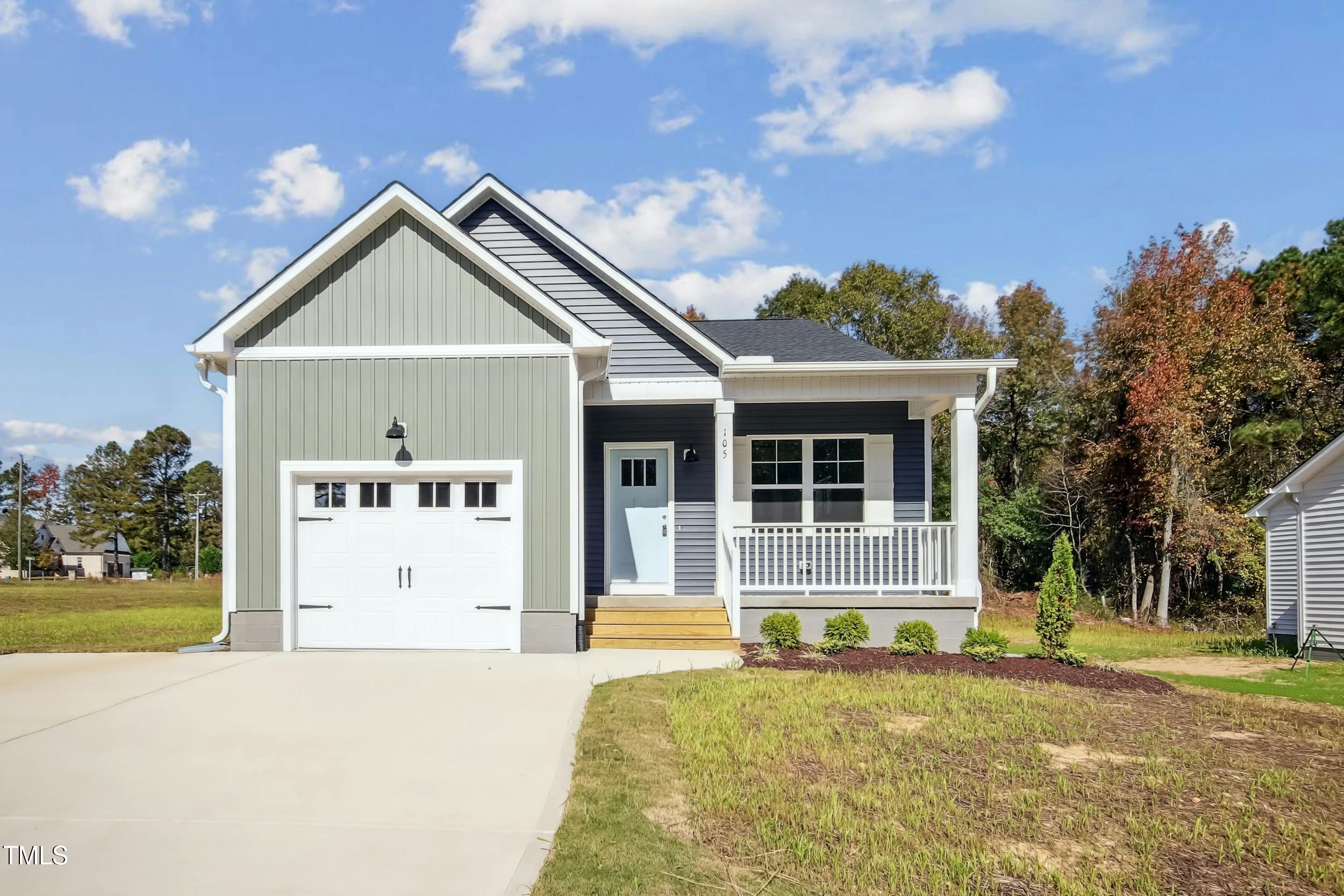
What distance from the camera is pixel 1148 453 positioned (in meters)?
21.6

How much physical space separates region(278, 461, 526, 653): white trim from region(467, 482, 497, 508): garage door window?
0.18 meters

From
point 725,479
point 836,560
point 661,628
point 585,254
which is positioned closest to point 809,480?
point 836,560

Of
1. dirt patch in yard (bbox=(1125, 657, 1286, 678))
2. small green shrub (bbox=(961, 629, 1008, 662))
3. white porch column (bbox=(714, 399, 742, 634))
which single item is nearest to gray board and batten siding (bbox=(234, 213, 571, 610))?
white porch column (bbox=(714, 399, 742, 634))

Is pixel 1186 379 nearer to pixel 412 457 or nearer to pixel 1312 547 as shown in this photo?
pixel 1312 547

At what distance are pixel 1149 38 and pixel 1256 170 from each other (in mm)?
4132

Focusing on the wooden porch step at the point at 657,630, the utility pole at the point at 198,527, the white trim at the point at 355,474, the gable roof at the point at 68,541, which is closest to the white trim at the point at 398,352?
the white trim at the point at 355,474

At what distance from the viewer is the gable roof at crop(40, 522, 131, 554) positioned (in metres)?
65.7

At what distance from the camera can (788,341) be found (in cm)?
1384

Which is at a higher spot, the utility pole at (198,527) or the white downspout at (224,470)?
the white downspout at (224,470)

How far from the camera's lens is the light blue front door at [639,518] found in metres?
12.7

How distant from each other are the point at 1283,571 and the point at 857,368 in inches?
423

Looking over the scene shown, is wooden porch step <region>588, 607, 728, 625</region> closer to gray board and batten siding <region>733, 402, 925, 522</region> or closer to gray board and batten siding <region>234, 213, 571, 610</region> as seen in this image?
gray board and batten siding <region>234, 213, 571, 610</region>

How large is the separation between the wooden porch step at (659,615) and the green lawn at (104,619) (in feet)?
18.4

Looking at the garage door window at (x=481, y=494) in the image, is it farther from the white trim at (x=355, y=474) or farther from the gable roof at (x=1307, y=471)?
the gable roof at (x=1307, y=471)
